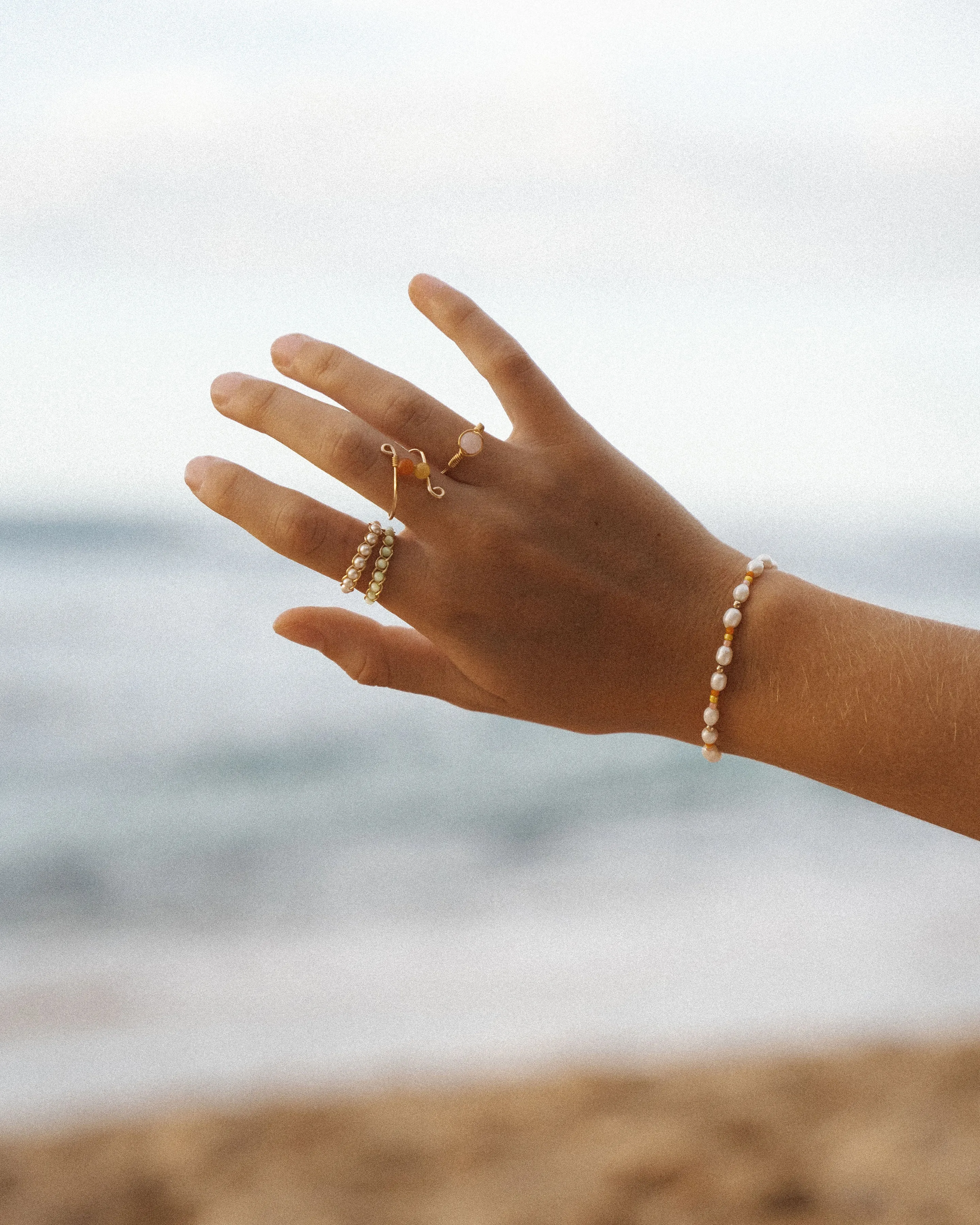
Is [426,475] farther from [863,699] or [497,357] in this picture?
[863,699]

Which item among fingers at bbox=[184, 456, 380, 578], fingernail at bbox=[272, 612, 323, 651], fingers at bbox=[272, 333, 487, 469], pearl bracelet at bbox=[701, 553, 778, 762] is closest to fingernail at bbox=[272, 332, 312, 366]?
fingers at bbox=[272, 333, 487, 469]

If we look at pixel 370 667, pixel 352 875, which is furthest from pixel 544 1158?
pixel 352 875

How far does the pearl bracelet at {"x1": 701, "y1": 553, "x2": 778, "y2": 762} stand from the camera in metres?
0.96

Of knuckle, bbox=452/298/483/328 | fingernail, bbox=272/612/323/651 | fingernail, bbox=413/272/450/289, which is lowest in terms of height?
fingernail, bbox=272/612/323/651

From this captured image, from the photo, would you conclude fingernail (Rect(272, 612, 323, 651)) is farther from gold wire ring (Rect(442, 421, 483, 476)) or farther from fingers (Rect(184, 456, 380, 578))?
gold wire ring (Rect(442, 421, 483, 476))

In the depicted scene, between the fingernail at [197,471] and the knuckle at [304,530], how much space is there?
0.30 feet

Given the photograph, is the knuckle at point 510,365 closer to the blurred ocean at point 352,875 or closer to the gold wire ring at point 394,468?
the gold wire ring at point 394,468

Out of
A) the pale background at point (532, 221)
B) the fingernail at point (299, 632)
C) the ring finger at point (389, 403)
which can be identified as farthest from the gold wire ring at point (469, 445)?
the pale background at point (532, 221)

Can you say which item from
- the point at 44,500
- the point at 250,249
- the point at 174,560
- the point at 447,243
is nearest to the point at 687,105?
the point at 447,243

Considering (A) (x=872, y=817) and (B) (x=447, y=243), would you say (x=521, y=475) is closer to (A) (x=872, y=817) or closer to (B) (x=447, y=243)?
(A) (x=872, y=817)

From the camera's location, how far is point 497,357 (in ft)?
3.24

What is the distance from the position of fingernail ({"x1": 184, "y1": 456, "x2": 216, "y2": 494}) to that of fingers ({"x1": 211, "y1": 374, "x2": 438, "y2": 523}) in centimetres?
5

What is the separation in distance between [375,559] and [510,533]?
0.39 ft

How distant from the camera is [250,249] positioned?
581 cm
